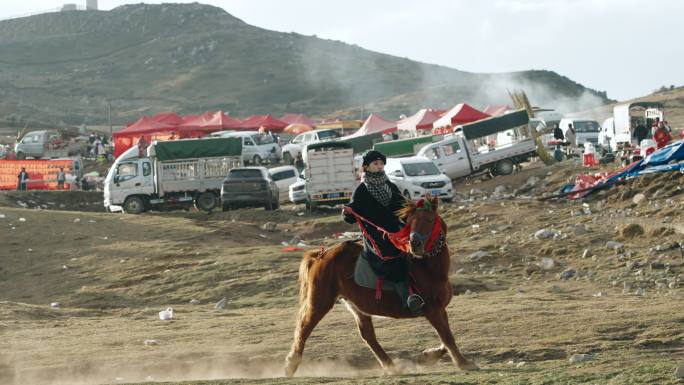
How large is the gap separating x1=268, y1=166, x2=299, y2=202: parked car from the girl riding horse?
34.3 m

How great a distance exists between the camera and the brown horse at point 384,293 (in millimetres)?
10953

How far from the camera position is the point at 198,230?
99.4 ft

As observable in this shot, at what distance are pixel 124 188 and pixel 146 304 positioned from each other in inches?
789

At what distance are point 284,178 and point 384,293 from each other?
3553 cm

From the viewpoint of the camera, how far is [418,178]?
119 feet

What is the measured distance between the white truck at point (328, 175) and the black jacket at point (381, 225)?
25897 mm

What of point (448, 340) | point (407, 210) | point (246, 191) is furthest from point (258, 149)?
point (448, 340)

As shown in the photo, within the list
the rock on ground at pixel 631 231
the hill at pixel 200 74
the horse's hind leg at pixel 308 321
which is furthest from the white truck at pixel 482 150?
the hill at pixel 200 74

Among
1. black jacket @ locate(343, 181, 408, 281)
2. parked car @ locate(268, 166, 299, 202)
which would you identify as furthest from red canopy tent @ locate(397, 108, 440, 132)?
black jacket @ locate(343, 181, 408, 281)

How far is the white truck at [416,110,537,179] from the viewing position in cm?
A: 4184

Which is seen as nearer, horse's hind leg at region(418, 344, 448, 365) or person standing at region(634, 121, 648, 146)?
horse's hind leg at region(418, 344, 448, 365)

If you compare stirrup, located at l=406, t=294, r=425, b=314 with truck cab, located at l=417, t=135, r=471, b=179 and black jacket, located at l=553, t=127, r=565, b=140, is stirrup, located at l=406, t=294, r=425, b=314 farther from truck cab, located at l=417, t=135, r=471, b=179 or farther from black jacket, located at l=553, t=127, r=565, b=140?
black jacket, located at l=553, t=127, r=565, b=140

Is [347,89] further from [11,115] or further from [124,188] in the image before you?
[124,188]

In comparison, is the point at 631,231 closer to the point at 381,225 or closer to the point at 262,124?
the point at 381,225
